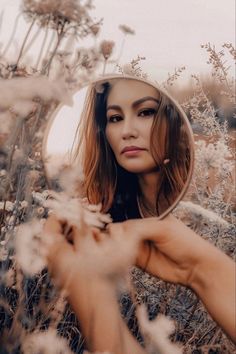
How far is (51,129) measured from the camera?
3.83 ft

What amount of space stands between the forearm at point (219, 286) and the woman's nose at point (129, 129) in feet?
0.95

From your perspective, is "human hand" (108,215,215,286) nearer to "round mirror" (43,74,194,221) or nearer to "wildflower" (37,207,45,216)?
"round mirror" (43,74,194,221)

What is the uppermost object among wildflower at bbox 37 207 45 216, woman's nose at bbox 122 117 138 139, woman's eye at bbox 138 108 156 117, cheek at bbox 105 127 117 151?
woman's eye at bbox 138 108 156 117

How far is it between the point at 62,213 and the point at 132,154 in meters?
0.19

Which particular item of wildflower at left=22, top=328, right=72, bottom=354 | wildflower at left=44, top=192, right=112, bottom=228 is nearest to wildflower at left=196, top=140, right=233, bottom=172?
wildflower at left=44, top=192, right=112, bottom=228

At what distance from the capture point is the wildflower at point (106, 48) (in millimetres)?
1289

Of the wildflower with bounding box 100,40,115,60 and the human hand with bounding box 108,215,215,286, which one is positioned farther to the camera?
the wildflower with bounding box 100,40,115,60

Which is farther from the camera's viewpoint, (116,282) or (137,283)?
(137,283)

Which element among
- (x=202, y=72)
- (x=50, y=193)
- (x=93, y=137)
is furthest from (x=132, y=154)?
(x=202, y=72)

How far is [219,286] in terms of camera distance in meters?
1.16

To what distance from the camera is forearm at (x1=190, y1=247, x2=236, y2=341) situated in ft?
3.77

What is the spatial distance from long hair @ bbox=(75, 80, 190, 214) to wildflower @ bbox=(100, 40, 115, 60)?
15 centimetres

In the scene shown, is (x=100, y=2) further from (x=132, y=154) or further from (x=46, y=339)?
(x=46, y=339)

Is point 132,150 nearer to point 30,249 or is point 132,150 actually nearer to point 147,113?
point 147,113
